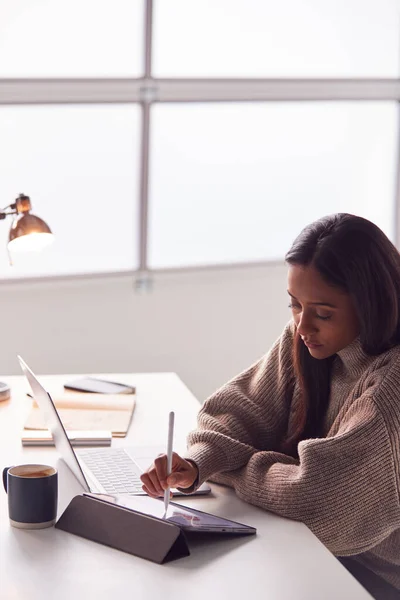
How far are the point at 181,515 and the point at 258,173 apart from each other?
2.63m

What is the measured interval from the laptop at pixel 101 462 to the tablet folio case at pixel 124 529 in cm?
11

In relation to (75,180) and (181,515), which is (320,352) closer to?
(181,515)

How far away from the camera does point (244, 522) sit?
5.23 feet

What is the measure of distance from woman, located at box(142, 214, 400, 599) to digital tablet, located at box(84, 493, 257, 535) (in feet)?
0.14

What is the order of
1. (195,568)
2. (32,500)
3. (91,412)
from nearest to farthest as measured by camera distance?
(195,568)
(32,500)
(91,412)

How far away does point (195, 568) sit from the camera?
4.57 ft

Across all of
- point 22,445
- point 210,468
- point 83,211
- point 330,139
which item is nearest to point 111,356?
point 83,211

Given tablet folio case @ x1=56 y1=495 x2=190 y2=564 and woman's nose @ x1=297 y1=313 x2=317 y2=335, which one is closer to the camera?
tablet folio case @ x1=56 y1=495 x2=190 y2=564

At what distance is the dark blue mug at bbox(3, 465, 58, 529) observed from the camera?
5.00ft
